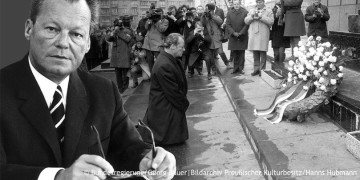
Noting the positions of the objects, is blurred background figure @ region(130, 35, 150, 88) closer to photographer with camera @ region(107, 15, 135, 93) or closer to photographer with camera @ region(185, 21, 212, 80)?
photographer with camera @ region(107, 15, 135, 93)

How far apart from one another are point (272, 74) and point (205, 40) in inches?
97.3

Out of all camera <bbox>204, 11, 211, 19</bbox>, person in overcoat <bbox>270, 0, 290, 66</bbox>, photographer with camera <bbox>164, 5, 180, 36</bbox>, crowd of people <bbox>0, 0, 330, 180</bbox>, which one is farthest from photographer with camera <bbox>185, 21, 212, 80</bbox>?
crowd of people <bbox>0, 0, 330, 180</bbox>

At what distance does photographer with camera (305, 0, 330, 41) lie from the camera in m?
7.71

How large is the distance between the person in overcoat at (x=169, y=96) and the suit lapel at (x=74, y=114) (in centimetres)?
348

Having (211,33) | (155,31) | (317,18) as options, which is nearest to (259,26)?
(317,18)

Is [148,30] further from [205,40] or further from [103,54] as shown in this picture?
[103,54]

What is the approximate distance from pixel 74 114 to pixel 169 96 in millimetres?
3699

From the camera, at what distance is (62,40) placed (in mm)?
1395

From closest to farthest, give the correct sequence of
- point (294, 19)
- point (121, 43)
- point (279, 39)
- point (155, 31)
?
point (294, 19)
point (279, 39)
point (121, 43)
point (155, 31)

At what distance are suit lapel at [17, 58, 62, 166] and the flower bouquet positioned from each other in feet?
13.6

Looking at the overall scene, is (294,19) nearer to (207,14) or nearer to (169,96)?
(207,14)

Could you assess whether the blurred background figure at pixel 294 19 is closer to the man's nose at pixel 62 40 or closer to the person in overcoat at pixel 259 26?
the person in overcoat at pixel 259 26

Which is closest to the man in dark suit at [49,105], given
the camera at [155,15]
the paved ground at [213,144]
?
the paved ground at [213,144]

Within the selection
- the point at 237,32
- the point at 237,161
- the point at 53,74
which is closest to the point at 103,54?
the point at 237,32
